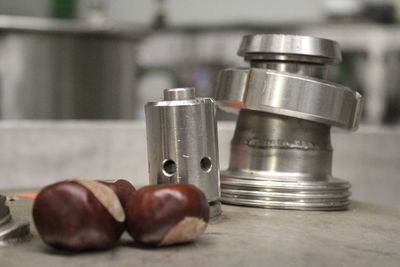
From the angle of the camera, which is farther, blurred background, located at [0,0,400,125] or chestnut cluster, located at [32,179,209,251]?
blurred background, located at [0,0,400,125]

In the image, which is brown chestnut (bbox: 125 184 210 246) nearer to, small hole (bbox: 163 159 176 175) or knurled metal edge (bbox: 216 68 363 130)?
small hole (bbox: 163 159 176 175)

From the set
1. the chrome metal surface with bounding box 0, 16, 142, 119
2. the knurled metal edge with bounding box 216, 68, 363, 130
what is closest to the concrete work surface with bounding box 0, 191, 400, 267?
the knurled metal edge with bounding box 216, 68, 363, 130

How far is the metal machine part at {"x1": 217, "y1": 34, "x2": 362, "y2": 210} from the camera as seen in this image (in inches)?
32.9

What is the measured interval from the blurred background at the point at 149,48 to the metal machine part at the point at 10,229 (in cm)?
138

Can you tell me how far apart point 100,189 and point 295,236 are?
0.69 ft

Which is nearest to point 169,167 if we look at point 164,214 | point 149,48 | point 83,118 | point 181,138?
point 181,138

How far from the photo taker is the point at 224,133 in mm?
1643

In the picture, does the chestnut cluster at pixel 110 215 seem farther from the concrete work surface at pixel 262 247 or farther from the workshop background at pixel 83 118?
the workshop background at pixel 83 118

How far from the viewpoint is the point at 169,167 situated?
2.39 feet

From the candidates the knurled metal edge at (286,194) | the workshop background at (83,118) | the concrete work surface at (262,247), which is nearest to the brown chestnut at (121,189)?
the concrete work surface at (262,247)

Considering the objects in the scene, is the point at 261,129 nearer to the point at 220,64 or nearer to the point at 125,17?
the point at 220,64

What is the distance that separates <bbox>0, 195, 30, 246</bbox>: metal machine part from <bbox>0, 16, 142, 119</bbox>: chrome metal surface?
4.52 ft

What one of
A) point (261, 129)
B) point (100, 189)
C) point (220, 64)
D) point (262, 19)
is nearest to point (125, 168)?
point (261, 129)

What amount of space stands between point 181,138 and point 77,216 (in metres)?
0.19
